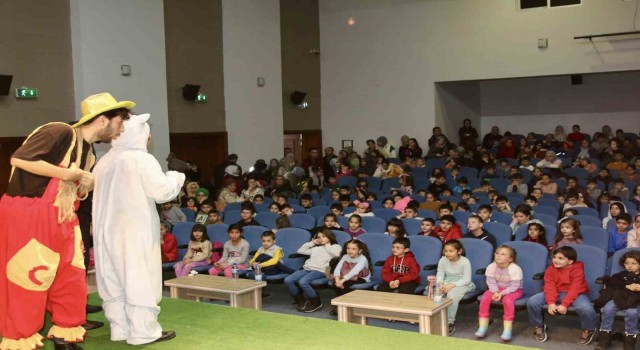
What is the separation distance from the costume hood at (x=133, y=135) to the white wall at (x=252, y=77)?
9556mm

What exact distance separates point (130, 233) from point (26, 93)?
22.8ft

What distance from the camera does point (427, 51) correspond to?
46.6ft

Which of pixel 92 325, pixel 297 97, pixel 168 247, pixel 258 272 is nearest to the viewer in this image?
pixel 92 325

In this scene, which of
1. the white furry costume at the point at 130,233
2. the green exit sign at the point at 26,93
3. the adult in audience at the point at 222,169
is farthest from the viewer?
the adult in audience at the point at 222,169

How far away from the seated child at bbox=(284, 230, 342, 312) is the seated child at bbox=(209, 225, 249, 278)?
63cm

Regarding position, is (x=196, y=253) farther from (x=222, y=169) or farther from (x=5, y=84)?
(x=222, y=169)

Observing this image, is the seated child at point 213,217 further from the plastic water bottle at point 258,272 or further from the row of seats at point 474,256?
the plastic water bottle at point 258,272

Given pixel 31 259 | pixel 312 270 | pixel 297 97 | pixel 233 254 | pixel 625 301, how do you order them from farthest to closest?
pixel 297 97 < pixel 233 254 < pixel 312 270 < pixel 625 301 < pixel 31 259

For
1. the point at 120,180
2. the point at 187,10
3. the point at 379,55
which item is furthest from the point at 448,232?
the point at 379,55

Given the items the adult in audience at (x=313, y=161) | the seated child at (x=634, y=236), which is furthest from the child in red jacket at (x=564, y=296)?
the adult in audience at (x=313, y=161)

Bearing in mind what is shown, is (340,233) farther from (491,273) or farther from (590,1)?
(590,1)

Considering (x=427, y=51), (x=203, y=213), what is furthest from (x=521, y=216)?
(x=427, y=51)

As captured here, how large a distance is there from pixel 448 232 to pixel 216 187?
6249 millimetres

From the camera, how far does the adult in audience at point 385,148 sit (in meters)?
14.3
